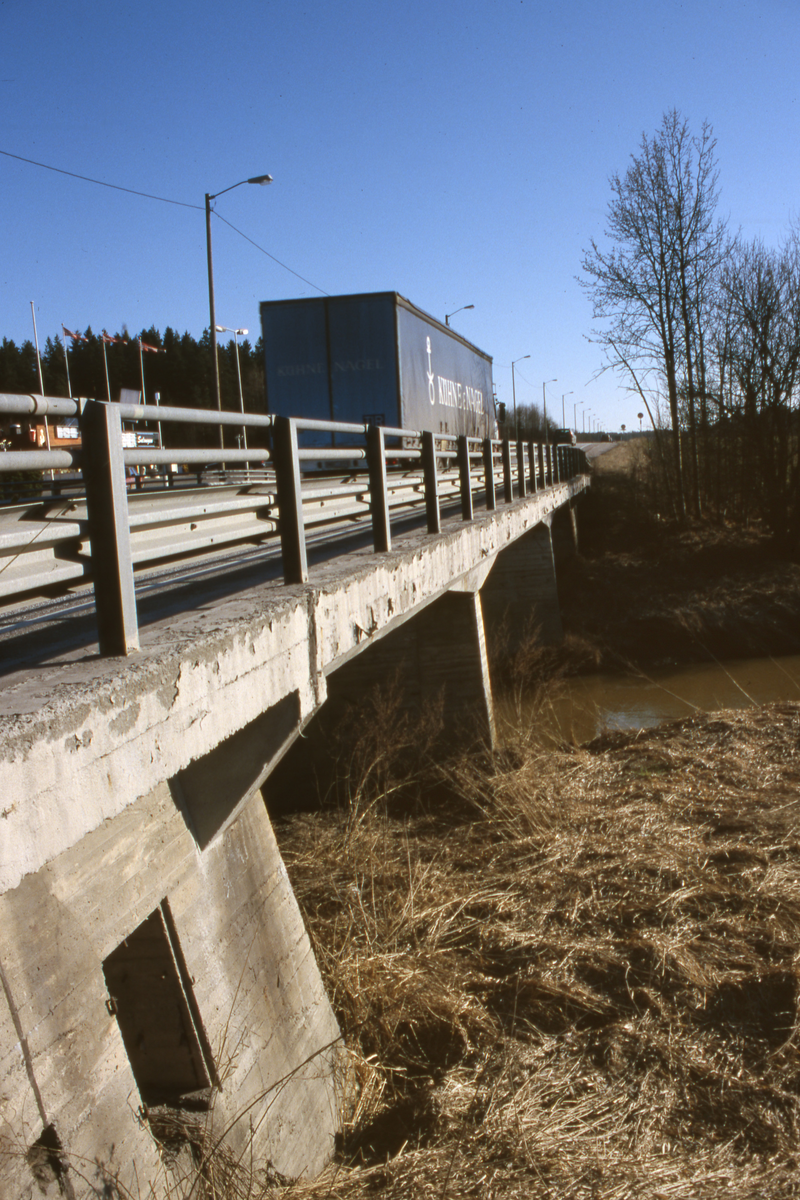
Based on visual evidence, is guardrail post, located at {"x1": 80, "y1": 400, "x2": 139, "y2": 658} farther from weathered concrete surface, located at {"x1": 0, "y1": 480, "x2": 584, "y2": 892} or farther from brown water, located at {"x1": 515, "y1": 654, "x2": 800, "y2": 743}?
brown water, located at {"x1": 515, "y1": 654, "x2": 800, "y2": 743}

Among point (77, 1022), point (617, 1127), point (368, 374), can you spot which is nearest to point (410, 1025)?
point (617, 1127)

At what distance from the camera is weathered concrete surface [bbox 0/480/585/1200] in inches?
104

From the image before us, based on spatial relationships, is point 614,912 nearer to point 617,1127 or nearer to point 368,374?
point 617,1127

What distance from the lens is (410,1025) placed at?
218 inches

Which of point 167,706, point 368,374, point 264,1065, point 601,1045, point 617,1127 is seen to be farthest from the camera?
point 368,374

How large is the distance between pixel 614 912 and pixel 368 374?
12.2 metres

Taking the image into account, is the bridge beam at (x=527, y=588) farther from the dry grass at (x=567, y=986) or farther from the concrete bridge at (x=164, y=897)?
the concrete bridge at (x=164, y=897)

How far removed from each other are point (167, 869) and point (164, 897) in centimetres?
10

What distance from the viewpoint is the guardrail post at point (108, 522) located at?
312cm

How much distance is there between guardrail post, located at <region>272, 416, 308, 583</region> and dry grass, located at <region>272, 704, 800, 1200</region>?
2540 mm

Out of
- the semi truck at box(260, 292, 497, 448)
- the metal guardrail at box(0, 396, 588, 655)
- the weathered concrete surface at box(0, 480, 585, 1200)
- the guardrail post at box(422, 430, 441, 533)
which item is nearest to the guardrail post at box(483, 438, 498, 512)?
the guardrail post at box(422, 430, 441, 533)

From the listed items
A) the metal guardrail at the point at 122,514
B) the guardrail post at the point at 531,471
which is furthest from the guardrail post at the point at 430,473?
the guardrail post at the point at 531,471

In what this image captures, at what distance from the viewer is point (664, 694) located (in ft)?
57.0

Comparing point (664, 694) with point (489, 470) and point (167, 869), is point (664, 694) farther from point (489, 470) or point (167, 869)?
point (167, 869)
